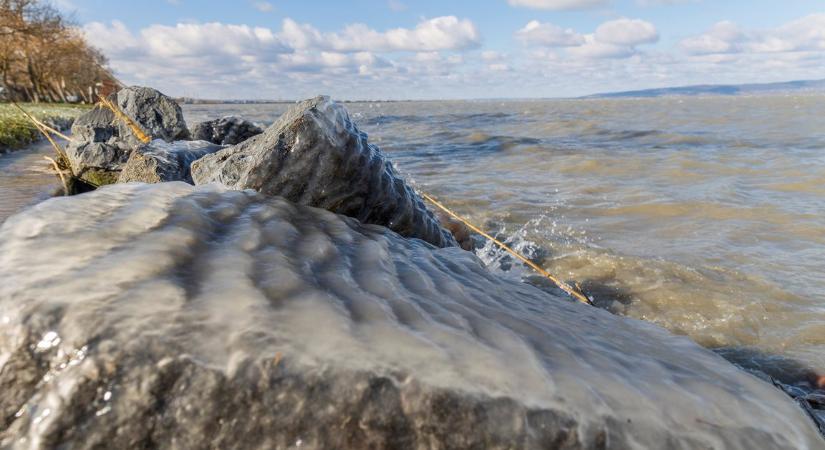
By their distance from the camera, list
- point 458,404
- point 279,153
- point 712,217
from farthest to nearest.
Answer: point 712,217 → point 279,153 → point 458,404

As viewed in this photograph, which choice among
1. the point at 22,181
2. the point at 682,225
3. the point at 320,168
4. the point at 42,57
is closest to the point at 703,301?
the point at 682,225

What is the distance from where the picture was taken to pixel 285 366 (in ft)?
3.76

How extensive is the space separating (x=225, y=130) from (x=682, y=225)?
21.1ft

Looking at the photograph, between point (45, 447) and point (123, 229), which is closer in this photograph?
point (45, 447)

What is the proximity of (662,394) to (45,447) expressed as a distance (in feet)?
4.63

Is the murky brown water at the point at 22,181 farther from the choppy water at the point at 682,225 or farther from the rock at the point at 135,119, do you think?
the rock at the point at 135,119

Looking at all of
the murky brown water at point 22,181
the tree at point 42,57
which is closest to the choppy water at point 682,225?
the murky brown water at point 22,181

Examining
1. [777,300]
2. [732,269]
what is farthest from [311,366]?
[732,269]

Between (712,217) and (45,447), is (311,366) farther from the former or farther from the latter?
(712,217)

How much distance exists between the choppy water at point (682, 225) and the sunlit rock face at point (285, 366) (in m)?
2.19

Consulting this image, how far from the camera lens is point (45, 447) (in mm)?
1039

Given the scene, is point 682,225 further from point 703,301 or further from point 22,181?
point 22,181

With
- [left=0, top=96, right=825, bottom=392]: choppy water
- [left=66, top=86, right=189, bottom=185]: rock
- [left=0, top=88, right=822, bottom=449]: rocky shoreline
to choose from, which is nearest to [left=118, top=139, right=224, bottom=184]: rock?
[left=0, top=96, right=825, bottom=392]: choppy water

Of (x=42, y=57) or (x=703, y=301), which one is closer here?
(x=703, y=301)
